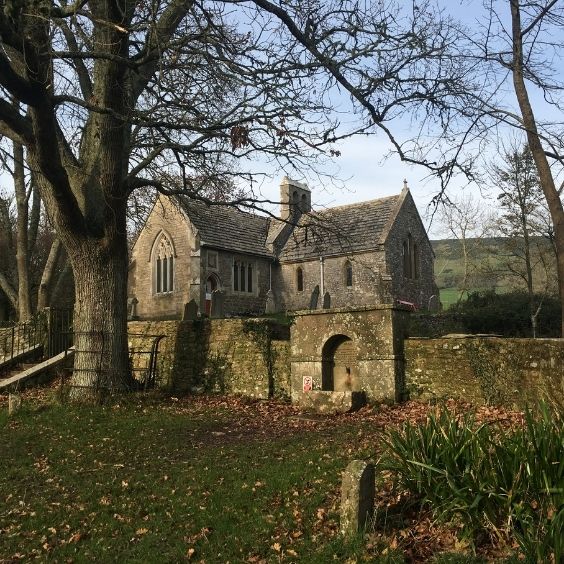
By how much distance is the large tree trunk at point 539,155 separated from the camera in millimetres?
12070

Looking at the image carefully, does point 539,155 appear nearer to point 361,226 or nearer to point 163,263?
point 361,226

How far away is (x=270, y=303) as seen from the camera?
34.6 metres

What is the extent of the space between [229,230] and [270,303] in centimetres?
502

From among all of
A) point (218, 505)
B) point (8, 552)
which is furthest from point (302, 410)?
point (8, 552)

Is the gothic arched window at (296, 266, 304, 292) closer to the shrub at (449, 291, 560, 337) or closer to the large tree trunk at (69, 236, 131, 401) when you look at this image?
the shrub at (449, 291, 560, 337)

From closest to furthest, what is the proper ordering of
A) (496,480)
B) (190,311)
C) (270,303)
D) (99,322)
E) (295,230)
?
Answer: (496,480), (99,322), (190,311), (295,230), (270,303)

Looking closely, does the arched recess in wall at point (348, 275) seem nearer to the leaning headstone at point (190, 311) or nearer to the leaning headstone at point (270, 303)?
the leaning headstone at point (270, 303)

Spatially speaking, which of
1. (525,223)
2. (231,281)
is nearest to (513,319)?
(525,223)

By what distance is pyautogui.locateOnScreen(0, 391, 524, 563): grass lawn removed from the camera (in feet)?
16.5

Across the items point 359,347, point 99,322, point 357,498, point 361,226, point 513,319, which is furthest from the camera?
point 361,226

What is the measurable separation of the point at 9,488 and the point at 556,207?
1141 centimetres

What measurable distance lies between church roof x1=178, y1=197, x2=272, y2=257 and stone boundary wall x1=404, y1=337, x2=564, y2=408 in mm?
20481

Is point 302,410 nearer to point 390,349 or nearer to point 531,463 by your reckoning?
point 390,349

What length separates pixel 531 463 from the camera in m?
4.54
